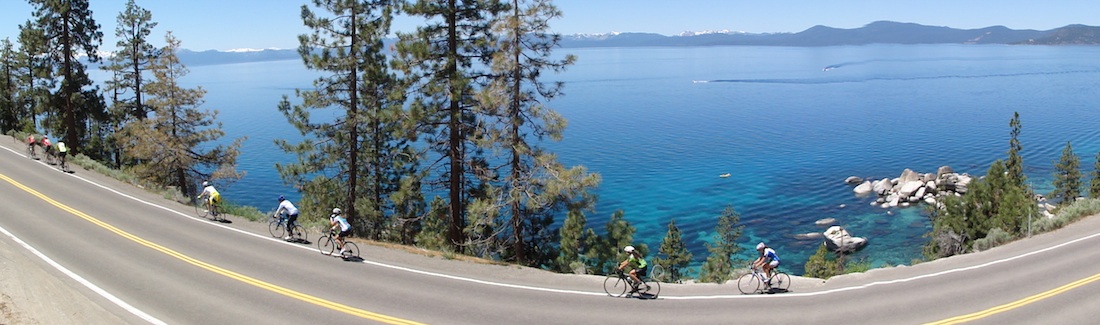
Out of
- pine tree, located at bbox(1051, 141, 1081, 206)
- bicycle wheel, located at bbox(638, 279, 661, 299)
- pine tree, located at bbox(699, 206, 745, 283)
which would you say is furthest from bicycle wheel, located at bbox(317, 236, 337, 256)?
pine tree, located at bbox(1051, 141, 1081, 206)

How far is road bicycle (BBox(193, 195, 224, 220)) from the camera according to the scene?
23875mm

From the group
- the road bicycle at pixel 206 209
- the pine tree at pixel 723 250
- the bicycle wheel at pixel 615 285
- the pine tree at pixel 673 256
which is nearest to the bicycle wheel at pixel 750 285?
the bicycle wheel at pixel 615 285

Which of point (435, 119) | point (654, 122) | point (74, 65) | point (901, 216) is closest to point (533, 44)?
point (435, 119)

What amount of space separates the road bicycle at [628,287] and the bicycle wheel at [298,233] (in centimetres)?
1074

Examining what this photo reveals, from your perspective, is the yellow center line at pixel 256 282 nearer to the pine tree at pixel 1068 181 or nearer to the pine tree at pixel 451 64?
the pine tree at pixel 451 64

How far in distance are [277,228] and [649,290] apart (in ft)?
42.9

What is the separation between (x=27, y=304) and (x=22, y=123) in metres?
60.2

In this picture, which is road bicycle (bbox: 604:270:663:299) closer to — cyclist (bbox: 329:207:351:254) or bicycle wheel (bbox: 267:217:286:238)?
cyclist (bbox: 329:207:351:254)

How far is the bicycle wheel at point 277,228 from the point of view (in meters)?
21.7

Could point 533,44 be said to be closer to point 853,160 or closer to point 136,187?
point 136,187

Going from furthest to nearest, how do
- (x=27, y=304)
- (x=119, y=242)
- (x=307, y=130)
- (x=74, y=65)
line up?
1. (x=74, y=65)
2. (x=307, y=130)
3. (x=119, y=242)
4. (x=27, y=304)

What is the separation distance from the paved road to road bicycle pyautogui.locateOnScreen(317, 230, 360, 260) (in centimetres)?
30

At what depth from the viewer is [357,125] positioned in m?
29.3

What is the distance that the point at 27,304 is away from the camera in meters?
13.6
